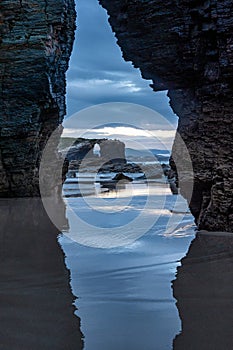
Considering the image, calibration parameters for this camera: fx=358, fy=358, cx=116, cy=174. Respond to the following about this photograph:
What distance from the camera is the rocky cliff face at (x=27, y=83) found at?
13.8 m

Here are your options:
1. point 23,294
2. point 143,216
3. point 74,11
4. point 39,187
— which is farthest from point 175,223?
point 74,11

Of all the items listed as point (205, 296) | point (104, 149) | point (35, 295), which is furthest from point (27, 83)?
point (104, 149)

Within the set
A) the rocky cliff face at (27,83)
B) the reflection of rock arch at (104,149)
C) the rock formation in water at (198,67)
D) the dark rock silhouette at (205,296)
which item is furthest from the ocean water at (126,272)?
the reflection of rock arch at (104,149)

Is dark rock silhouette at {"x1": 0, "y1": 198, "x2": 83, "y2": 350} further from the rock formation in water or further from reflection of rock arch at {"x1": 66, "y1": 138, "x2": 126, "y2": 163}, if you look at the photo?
reflection of rock arch at {"x1": 66, "y1": 138, "x2": 126, "y2": 163}

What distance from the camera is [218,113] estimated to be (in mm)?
7641

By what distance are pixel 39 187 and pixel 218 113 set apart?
10038mm

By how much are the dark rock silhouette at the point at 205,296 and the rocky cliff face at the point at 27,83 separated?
33.0ft

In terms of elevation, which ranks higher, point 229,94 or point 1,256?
point 229,94

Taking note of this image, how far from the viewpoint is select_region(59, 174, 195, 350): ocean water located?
3406 mm

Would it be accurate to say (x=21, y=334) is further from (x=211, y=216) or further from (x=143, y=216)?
(x=143, y=216)

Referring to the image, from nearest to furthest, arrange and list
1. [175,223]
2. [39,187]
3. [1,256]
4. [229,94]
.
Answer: [1,256] < [229,94] < [175,223] < [39,187]

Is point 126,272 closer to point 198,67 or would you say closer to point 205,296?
point 205,296

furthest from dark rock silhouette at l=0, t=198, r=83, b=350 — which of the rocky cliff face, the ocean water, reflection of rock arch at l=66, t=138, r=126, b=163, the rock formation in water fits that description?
reflection of rock arch at l=66, t=138, r=126, b=163

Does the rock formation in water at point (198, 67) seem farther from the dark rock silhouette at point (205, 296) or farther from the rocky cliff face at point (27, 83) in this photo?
the rocky cliff face at point (27, 83)
